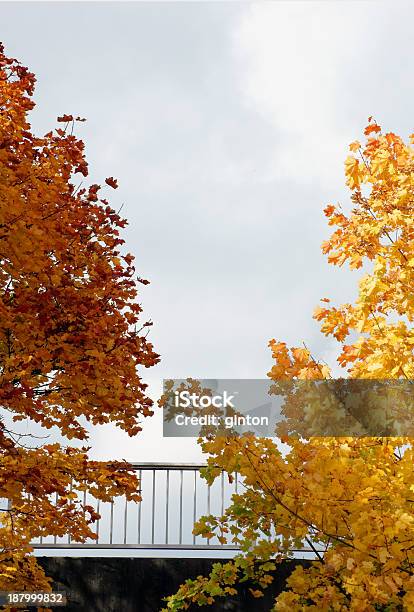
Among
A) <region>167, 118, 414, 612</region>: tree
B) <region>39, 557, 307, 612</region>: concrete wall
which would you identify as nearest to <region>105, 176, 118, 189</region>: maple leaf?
<region>167, 118, 414, 612</region>: tree

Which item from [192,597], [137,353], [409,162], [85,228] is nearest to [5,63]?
[85,228]

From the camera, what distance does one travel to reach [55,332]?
29.7ft

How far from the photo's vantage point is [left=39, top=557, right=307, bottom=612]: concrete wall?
37.3 feet

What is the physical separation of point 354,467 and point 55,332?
4.00 m

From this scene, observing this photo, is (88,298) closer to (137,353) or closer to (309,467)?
(137,353)

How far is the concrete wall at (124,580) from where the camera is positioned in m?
11.4

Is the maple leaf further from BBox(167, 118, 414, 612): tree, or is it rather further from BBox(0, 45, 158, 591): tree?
BBox(167, 118, 414, 612): tree

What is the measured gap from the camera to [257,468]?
6.95 metres

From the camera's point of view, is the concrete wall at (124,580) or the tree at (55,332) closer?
the tree at (55,332)

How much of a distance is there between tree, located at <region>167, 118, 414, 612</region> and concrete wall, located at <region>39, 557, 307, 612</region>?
3.19 m

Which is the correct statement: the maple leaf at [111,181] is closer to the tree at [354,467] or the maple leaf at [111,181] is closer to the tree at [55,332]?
the tree at [55,332]

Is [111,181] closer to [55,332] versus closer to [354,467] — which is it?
[55,332]

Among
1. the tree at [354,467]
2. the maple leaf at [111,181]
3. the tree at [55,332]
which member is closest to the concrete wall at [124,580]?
the tree at [55,332]

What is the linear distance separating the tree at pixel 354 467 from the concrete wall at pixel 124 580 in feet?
10.5
